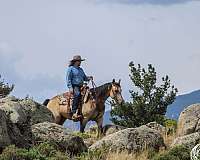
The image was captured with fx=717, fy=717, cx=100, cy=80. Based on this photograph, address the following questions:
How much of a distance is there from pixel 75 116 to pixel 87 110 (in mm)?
683

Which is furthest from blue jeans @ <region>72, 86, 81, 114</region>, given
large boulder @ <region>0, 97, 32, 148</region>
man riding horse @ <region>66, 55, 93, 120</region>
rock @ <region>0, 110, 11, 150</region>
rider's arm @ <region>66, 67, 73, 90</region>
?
rock @ <region>0, 110, 11, 150</region>

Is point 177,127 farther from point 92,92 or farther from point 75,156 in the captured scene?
point 75,156

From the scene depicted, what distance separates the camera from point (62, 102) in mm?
27844

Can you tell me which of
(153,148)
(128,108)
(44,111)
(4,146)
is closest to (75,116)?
(128,108)

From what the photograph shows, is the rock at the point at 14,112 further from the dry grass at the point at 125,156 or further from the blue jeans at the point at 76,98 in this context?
the blue jeans at the point at 76,98

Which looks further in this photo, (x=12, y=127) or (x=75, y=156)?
(x=75, y=156)

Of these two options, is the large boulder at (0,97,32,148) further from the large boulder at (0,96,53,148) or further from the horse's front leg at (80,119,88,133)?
the horse's front leg at (80,119,88,133)

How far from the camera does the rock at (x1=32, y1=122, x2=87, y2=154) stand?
16.4m

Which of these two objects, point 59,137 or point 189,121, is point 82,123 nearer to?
point 189,121

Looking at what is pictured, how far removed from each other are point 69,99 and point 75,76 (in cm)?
184

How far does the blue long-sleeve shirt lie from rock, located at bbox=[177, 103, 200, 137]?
3.82 metres

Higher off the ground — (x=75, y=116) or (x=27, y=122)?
(x=75, y=116)

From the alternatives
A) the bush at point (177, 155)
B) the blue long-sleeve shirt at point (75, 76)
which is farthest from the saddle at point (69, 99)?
the bush at point (177, 155)

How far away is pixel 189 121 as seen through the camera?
24.5 metres
